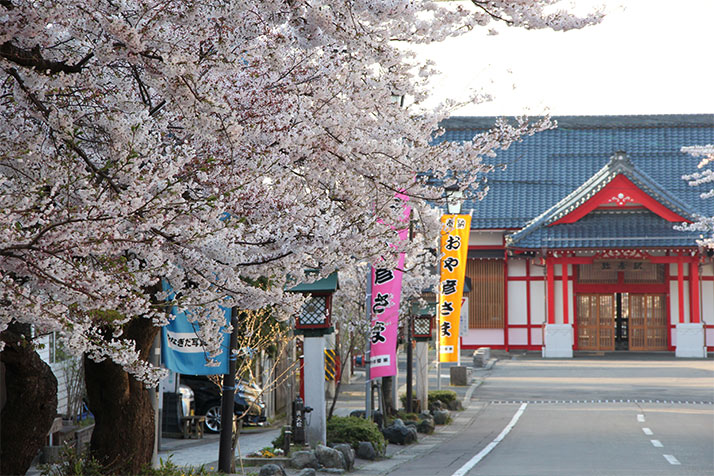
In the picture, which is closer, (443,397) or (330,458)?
(330,458)

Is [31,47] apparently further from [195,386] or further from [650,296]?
[650,296]

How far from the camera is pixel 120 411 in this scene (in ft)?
29.8

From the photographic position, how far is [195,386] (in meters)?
19.1

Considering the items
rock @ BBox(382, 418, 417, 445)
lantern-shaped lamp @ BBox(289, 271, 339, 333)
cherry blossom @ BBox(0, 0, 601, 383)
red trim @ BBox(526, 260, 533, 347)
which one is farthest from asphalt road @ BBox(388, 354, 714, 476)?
cherry blossom @ BBox(0, 0, 601, 383)

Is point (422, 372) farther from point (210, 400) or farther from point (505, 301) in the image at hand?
point (505, 301)

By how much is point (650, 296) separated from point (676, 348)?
271 centimetres

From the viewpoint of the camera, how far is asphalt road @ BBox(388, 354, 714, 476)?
14.2 metres

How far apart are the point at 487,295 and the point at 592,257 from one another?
4.80 metres

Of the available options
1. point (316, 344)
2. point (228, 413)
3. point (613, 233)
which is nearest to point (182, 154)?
point (228, 413)

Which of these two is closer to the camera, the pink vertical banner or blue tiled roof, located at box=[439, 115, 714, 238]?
the pink vertical banner

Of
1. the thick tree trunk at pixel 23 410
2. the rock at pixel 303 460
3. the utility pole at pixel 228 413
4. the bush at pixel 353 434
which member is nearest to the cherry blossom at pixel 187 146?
the thick tree trunk at pixel 23 410

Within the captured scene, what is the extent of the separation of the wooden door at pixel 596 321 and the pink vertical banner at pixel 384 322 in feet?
87.4

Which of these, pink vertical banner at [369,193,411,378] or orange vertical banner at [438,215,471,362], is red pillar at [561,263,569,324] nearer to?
orange vertical banner at [438,215,471,362]

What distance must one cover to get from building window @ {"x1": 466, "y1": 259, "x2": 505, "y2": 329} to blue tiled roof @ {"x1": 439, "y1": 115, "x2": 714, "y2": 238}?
→ 6.08ft
